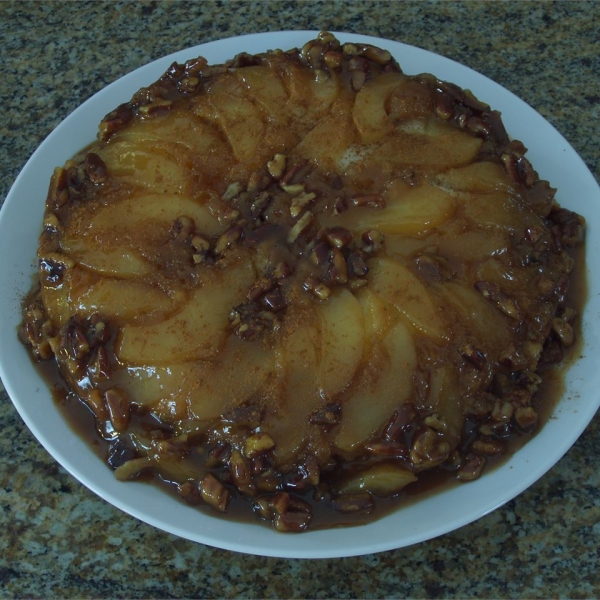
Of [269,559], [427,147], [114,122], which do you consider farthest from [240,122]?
[269,559]

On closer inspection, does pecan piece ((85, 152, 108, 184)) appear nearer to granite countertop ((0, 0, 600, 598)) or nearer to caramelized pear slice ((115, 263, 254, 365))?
caramelized pear slice ((115, 263, 254, 365))

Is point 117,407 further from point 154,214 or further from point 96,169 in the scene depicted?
point 96,169

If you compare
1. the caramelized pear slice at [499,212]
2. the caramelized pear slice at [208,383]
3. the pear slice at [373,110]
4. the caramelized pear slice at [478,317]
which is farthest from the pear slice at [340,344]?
the pear slice at [373,110]

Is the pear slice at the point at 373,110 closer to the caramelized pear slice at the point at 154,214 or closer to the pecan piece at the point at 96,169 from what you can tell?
the caramelized pear slice at the point at 154,214

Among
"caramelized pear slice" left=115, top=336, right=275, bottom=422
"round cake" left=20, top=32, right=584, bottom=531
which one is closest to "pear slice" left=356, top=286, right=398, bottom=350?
"round cake" left=20, top=32, right=584, bottom=531

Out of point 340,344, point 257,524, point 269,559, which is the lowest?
point 269,559

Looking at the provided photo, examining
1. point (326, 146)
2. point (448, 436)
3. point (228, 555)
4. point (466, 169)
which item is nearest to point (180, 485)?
point (228, 555)

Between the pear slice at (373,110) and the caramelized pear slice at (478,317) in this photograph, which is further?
the pear slice at (373,110)

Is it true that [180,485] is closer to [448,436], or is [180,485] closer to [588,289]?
[448,436]
